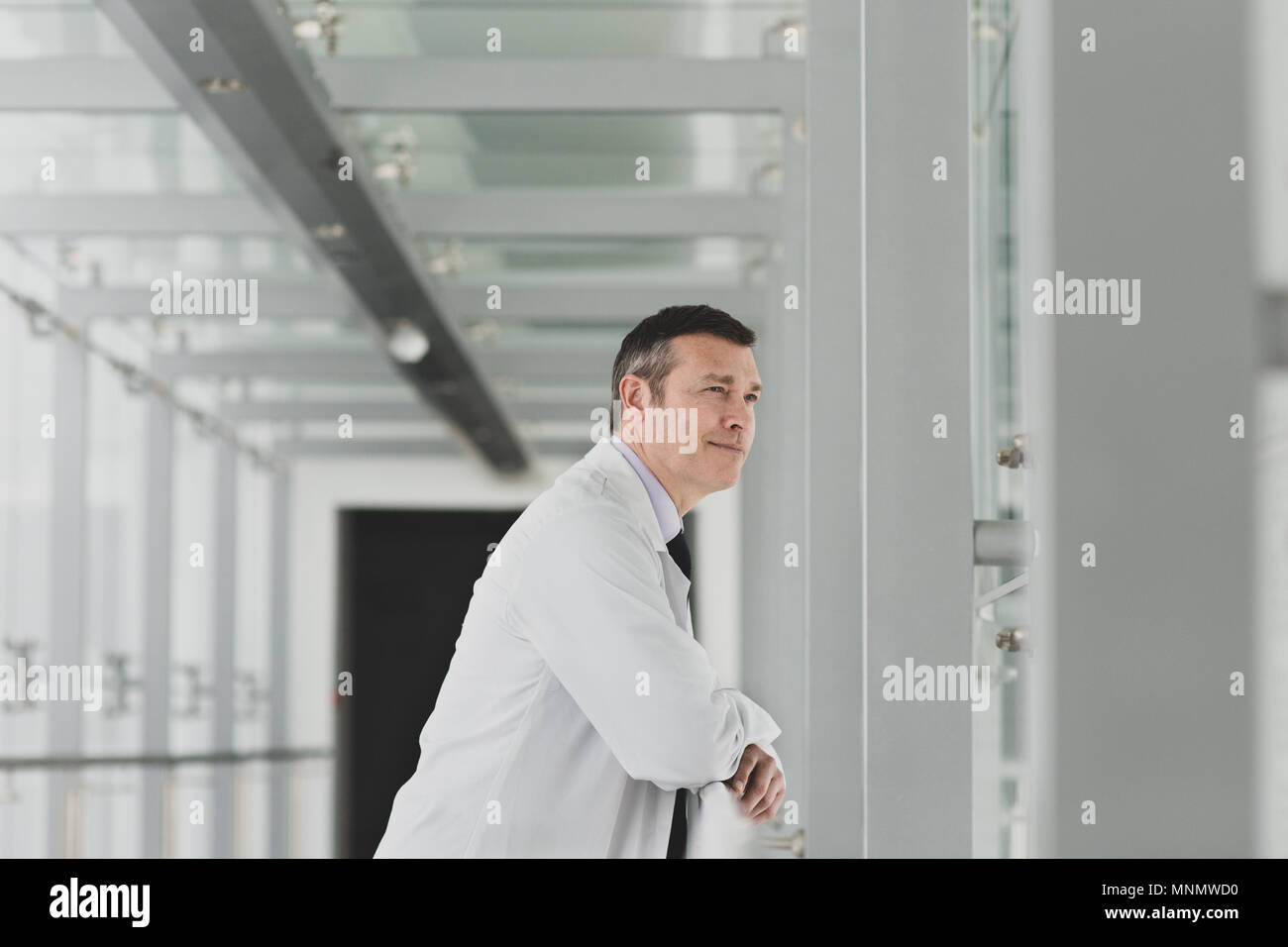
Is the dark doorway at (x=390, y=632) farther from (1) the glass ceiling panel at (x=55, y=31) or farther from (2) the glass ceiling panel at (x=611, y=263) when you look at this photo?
(1) the glass ceiling panel at (x=55, y=31)

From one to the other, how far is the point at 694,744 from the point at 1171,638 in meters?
0.77

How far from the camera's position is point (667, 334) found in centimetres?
148

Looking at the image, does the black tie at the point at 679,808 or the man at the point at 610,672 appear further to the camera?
the black tie at the point at 679,808

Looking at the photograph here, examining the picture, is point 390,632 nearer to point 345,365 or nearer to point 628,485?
point 345,365

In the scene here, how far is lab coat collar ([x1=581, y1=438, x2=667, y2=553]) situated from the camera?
1.45m

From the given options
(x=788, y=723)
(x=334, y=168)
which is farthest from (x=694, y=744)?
(x=334, y=168)

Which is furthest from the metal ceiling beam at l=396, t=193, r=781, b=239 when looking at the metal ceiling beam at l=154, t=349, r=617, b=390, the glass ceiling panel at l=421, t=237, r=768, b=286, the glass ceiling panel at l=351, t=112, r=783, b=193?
the metal ceiling beam at l=154, t=349, r=617, b=390

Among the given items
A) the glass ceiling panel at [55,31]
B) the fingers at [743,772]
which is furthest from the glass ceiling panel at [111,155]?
the fingers at [743,772]

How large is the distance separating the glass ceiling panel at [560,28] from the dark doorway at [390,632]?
4.79m

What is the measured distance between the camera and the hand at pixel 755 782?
4.46 feet

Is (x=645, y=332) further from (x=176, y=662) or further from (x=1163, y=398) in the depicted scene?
(x=176, y=662)

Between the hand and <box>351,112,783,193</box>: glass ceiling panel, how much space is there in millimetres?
2098

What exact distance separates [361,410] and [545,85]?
381 cm

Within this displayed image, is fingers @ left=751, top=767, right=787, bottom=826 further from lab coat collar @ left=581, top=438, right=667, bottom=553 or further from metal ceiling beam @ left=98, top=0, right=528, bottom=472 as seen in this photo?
metal ceiling beam @ left=98, top=0, right=528, bottom=472
